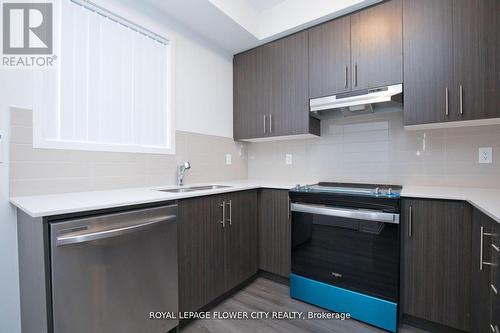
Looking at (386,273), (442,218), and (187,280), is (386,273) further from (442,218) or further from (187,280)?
(187,280)

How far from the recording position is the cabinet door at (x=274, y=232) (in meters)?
2.18

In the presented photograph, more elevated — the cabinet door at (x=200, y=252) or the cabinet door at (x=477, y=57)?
the cabinet door at (x=477, y=57)

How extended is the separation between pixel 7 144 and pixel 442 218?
263cm

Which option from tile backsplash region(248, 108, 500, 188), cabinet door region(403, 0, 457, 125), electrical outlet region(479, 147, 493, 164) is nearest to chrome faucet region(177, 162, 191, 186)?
tile backsplash region(248, 108, 500, 188)

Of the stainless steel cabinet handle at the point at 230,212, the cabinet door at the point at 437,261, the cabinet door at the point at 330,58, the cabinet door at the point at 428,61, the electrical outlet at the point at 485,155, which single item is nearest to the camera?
the cabinet door at the point at 437,261

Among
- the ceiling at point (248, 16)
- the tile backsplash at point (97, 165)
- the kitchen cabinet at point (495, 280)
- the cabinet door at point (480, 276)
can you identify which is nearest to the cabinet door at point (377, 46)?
the ceiling at point (248, 16)

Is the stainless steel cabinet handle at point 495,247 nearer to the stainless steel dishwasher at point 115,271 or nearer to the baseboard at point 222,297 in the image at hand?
the stainless steel dishwasher at point 115,271

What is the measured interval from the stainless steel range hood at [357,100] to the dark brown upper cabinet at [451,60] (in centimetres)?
9

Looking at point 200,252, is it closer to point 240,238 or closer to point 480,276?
point 240,238

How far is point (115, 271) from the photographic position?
122 cm

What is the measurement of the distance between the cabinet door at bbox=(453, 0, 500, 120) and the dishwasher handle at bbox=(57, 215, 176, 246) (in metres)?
2.14

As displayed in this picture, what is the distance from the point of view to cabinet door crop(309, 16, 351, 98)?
2.07 m

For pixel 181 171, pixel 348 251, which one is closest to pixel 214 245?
pixel 181 171

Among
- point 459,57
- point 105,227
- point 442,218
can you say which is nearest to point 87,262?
point 105,227
